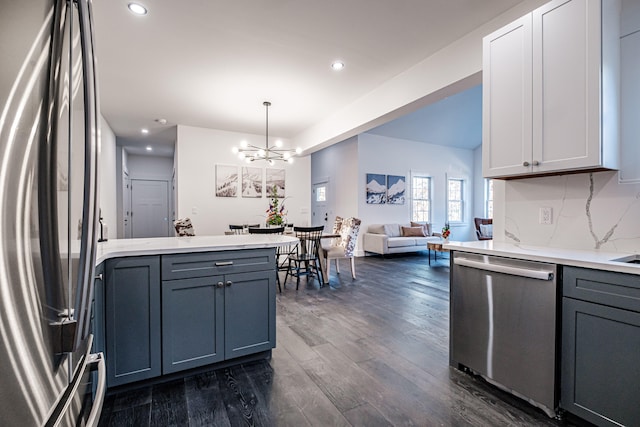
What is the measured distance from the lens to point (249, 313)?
217 centimetres

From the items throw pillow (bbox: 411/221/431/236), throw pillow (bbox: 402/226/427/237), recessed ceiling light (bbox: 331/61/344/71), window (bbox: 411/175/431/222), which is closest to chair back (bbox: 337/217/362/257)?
recessed ceiling light (bbox: 331/61/344/71)

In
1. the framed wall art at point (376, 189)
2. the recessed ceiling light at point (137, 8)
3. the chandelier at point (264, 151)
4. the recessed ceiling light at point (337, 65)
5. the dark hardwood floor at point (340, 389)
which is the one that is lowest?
the dark hardwood floor at point (340, 389)

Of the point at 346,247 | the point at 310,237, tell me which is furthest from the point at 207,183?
the point at 346,247

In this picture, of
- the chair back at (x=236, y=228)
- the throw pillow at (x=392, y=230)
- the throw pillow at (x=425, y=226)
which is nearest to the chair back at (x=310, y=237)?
the chair back at (x=236, y=228)

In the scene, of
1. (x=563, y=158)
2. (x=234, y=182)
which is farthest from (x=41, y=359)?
(x=234, y=182)

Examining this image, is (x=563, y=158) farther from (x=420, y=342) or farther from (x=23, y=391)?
(x=23, y=391)

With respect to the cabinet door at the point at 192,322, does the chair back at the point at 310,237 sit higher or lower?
higher

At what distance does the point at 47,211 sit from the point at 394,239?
6.88 metres

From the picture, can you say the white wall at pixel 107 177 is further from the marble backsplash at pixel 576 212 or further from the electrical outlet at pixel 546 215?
the electrical outlet at pixel 546 215

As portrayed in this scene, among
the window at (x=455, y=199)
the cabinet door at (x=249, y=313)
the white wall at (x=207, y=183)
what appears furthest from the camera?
the window at (x=455, y=199)

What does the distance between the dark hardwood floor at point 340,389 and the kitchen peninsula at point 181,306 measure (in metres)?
Result: 0.18

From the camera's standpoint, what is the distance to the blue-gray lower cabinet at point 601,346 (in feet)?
4.47

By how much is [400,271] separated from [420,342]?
10.1ft

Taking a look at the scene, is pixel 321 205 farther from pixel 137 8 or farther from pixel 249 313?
pixel 249 313
